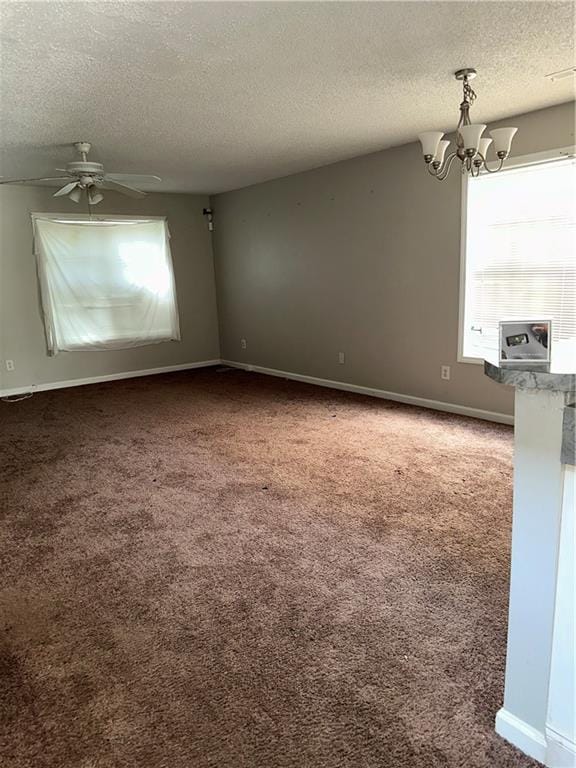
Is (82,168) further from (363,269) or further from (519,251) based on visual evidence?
(519,251)

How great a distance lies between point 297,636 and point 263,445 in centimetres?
208

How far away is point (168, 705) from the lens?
5.13 feet

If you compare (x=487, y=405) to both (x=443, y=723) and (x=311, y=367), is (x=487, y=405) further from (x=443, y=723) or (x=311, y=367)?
(x=443, y=723)

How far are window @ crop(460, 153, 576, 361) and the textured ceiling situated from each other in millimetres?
514

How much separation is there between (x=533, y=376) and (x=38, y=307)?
5.96m

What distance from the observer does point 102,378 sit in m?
6.48

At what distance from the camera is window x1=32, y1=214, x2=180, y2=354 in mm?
5844

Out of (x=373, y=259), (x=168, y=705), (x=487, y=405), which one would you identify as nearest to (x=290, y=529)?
(x=168, y=705)

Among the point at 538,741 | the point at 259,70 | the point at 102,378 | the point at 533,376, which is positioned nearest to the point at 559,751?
the point at 538,741

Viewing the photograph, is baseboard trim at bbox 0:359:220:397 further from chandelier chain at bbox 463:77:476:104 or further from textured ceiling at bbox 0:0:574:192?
chandelier chain at bbox 463:77:476:104

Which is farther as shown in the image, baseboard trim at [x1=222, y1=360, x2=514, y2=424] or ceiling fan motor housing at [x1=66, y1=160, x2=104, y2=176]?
baseboard trim at [x1=222, y1=360, x2=514, y2=424]

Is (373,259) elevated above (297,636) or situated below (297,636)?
above

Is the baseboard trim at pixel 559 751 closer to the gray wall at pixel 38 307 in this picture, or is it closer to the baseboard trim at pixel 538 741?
the baseboard trim at pixel 538 741

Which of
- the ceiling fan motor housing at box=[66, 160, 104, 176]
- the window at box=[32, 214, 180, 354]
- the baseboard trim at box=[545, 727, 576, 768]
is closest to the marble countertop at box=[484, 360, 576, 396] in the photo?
the baseboard trim at box=[545, 727, 576, 768]
